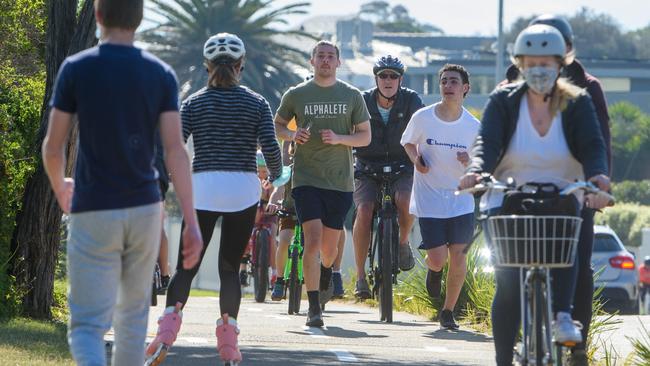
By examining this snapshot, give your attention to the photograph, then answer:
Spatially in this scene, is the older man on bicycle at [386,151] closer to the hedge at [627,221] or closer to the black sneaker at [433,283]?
the black sneaker at [433,283]

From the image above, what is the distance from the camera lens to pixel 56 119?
20.0 feet

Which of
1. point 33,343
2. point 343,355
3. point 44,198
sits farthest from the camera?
point 44,198

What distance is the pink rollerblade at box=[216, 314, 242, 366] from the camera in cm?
816

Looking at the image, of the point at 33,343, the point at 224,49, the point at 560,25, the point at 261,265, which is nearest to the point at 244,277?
the point at 261,265

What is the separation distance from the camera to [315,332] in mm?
11352

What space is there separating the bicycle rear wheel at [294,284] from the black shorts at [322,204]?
1547mm

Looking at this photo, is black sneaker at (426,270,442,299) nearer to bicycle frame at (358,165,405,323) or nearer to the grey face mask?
bicycle frame at (358,165,405,323)

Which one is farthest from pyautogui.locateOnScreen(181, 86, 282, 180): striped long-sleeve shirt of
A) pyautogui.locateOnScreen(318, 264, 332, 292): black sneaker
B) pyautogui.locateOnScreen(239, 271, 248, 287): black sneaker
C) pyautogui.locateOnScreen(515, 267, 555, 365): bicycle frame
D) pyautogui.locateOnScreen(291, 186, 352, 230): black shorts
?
pyautogui.locateOnScreen(239, 271, 248, 287): black sneaker

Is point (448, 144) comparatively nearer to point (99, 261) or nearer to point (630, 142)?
point (99, 261)

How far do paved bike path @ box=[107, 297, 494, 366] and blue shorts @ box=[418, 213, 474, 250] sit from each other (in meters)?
0.69

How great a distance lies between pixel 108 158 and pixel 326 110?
5.32m

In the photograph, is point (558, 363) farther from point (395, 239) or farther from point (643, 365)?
point (395, 239)

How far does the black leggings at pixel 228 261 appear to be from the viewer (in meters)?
8.38

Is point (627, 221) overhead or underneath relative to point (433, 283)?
overhead
